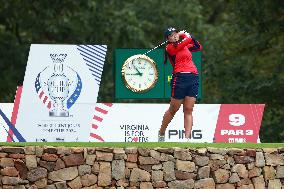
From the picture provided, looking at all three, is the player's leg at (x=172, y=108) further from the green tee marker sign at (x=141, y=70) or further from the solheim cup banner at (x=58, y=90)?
the green tee marker sign at (x=141, y=70)

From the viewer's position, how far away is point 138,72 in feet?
74.5

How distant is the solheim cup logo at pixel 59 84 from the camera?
69.1 feet

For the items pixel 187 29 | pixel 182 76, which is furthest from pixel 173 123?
pixel 187 29

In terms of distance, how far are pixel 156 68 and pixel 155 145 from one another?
396 centimetres

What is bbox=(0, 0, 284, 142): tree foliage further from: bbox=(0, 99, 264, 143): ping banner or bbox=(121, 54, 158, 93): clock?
bbox=(121, 54, 158, 93): clock

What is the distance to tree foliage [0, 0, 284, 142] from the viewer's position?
3425 centimetres

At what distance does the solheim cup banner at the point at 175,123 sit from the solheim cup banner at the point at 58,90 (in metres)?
1.51

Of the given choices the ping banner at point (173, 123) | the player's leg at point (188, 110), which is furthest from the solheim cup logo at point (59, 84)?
the player's leg at point (188, 110)

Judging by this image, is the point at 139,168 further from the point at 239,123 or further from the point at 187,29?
the point at 187,29

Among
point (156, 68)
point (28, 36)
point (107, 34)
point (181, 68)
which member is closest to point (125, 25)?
point (107, 34)

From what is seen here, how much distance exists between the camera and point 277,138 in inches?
1302

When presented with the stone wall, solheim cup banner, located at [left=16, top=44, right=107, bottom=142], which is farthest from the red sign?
the stone wall

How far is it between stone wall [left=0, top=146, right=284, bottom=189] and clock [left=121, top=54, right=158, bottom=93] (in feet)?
12.5

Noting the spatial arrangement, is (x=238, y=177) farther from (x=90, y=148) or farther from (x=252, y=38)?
(x=252, y=38)
